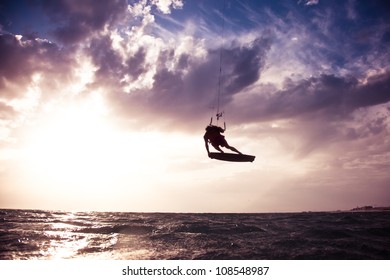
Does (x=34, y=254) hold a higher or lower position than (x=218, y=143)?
lower

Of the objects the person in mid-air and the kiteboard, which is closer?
the person in mid-air

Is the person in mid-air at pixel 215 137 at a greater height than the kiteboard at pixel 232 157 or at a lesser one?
greater

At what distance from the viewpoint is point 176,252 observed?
17.7 metres

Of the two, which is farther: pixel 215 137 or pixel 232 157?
pixel 232 157

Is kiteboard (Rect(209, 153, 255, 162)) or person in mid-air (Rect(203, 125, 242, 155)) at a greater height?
person in mid-air (Rect(203, 125, 242, 155))

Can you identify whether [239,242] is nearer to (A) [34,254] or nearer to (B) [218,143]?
(B) [218,143]

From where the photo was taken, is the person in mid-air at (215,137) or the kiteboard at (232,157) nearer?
the person in mid-air at (215,137)

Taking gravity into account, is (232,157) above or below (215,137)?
below
